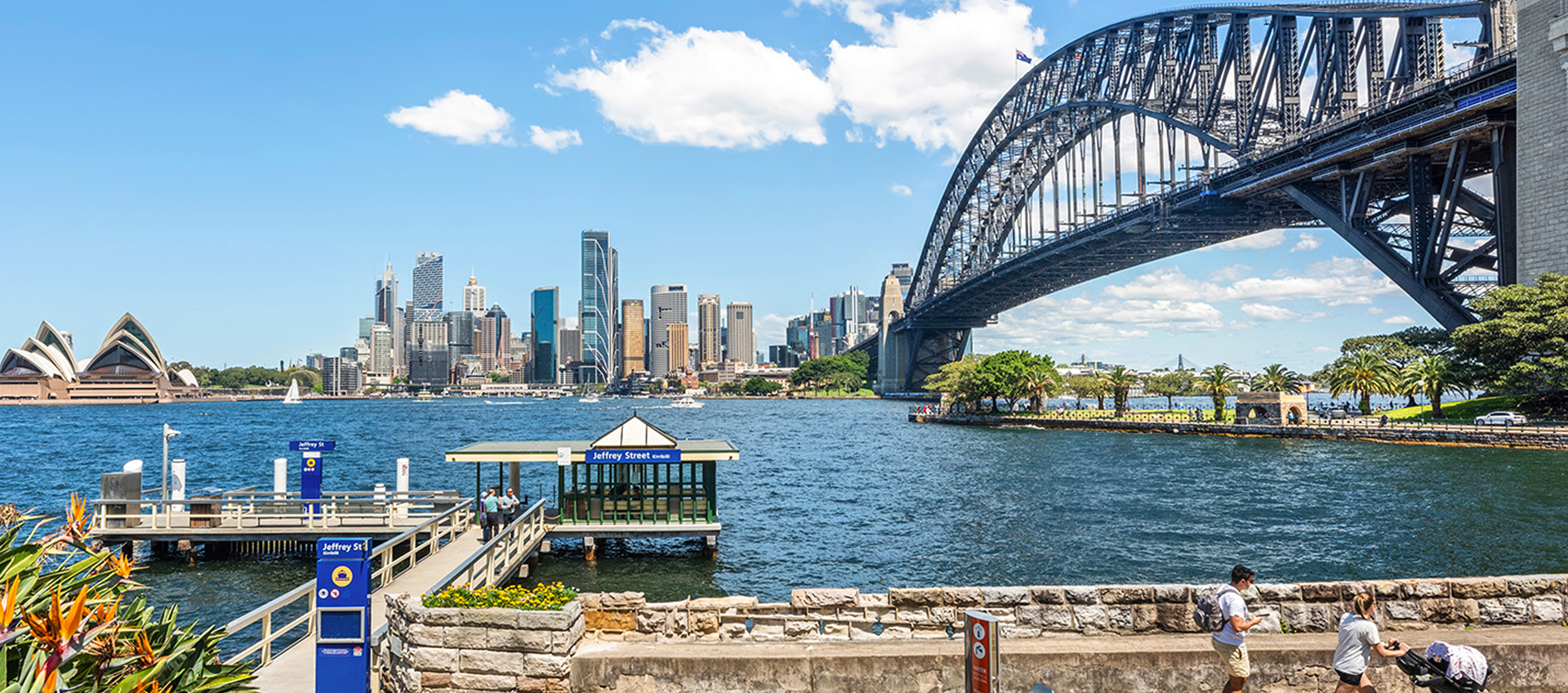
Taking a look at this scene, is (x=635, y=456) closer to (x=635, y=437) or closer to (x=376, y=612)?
(x=635, y=437)

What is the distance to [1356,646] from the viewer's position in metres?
9.02

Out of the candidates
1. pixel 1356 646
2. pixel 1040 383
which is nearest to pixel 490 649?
pixel 1356 646

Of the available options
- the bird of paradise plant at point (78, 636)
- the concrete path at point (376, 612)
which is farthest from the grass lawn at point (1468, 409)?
the bird of paradise plant at point (78, 636)

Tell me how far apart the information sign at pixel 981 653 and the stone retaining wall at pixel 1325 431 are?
187 feet

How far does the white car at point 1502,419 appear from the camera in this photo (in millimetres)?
55250

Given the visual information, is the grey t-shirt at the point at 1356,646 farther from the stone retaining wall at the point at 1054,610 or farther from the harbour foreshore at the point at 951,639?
the stone retaining wall at the point at 1054,610

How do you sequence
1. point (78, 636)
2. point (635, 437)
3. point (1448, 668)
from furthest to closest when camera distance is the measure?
1. point (635, 437)
2. point (1448, 668)
3. point (78, 636)

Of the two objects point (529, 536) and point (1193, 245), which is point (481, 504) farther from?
point (1193, 245)

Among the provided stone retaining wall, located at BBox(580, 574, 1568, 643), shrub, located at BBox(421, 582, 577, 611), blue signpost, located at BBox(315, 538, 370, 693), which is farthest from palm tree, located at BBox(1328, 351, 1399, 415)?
blue signpost, located at BBox(315, 538, 370, 693)

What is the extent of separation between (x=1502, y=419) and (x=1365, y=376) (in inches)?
775

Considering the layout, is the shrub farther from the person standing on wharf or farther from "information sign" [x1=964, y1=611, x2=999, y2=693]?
the person standing on wharf

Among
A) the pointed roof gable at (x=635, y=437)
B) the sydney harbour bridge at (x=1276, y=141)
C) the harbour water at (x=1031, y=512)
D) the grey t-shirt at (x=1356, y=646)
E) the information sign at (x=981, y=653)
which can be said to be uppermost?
the sydney harbour bridge at (x=1276, y=141)

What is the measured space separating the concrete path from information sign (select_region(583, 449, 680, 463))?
12.2 feet

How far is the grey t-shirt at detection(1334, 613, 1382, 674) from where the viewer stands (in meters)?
8.98
